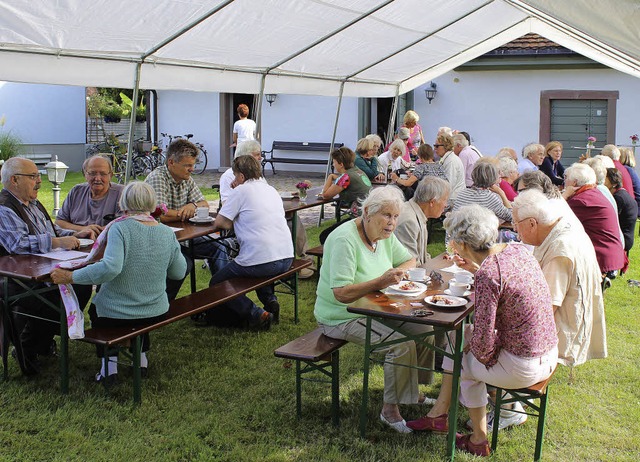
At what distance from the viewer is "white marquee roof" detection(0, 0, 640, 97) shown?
16.8 feet

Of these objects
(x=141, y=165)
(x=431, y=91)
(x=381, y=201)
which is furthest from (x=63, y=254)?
(x=141, y=165)

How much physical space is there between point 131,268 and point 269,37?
12.6ft

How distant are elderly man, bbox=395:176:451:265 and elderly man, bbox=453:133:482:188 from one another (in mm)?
4680

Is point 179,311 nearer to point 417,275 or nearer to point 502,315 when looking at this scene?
point 417,275

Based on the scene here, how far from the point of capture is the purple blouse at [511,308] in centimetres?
320

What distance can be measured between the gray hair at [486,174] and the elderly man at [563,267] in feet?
7.85

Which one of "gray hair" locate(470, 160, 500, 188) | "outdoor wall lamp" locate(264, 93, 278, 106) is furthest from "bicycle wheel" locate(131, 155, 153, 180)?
"gray hair" locate(470, 160, 500, 188)

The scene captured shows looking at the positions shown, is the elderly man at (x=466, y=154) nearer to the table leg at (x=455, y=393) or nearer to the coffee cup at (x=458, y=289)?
the coffee cup at (x=458, y=289)

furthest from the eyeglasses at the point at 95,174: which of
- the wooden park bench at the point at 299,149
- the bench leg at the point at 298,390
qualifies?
the wooden park bench at the point at 299,149

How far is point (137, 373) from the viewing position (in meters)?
4.12

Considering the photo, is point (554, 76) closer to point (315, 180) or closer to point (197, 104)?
point (315, 180)

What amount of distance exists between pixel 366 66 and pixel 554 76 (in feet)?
21.8

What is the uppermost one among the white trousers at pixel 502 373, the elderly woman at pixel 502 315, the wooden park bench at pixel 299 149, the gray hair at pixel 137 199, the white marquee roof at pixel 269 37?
the white marquee roof at pixel 269 37

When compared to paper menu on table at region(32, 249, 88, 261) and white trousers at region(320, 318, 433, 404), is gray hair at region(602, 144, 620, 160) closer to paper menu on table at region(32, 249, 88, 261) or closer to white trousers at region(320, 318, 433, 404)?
white trousers at region(320, 318, 433, 404)
